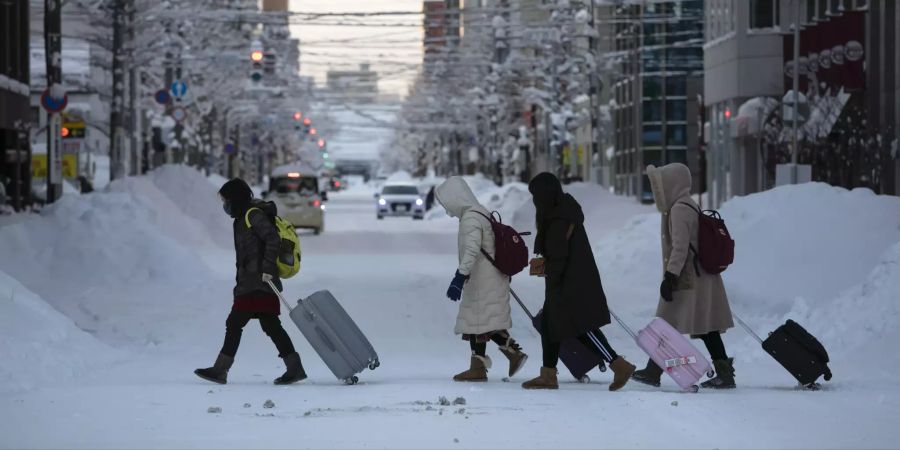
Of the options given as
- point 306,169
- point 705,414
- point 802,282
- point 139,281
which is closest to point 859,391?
point 705,414

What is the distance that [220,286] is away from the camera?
2581 cm

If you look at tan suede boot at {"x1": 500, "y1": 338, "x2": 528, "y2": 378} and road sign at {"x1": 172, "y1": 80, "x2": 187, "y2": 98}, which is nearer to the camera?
tan suede boot at {"x1": 500, "y1": 338, "x2": 528, "y2": 378}

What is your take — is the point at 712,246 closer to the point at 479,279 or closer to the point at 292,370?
the point at 479,279

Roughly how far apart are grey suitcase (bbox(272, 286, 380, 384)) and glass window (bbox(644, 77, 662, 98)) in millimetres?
63303

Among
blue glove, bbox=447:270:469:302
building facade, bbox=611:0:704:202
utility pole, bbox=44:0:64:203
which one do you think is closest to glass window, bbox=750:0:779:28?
building facade, bbox=611:0:704:202

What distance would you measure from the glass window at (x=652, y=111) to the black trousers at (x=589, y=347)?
63747mm

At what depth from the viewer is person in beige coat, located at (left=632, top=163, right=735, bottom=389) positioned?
1316cm

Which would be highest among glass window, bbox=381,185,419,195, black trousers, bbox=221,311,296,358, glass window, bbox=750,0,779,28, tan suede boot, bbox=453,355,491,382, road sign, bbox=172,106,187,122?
glass window, bbox=750,0,779,28

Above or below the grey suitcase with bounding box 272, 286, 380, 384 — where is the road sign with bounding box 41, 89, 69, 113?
above

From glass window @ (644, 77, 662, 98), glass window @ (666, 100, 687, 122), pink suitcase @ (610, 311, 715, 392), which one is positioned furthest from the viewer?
glass window @ (644, 77, 662, 98)

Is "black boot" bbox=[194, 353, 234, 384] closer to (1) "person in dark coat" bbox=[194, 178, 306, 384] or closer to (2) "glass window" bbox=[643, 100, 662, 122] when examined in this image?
(1) "person in dark coat" bbox=[194, 178, 306, 384]

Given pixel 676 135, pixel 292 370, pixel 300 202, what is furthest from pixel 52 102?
pixel 676 135

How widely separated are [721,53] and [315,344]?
164ft

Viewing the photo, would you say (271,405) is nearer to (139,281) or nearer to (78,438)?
(78,438)
